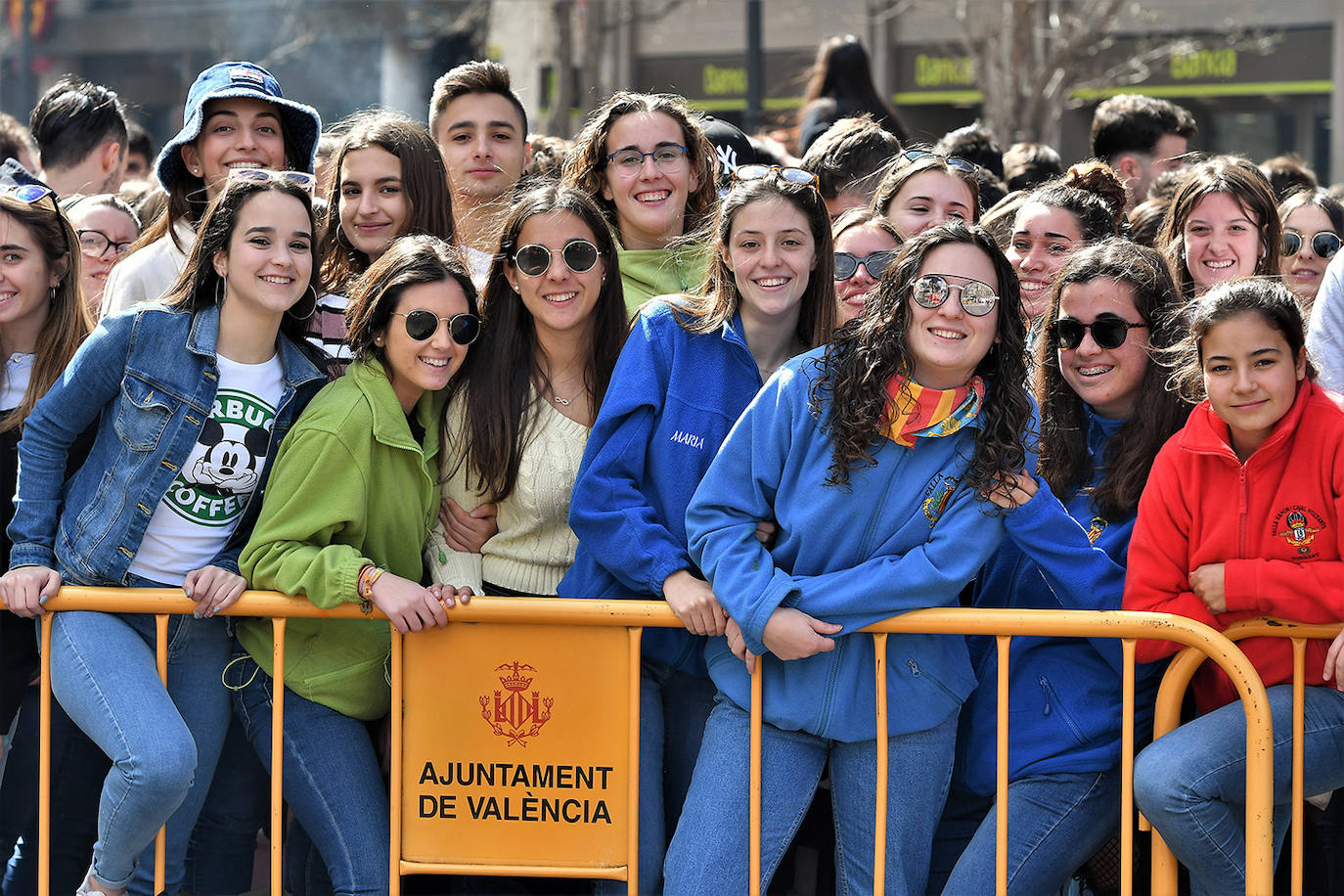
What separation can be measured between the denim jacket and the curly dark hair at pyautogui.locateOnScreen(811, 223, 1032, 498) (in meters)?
1.45

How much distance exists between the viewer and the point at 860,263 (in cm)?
462

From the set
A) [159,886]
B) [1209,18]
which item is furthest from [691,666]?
[1209,18]

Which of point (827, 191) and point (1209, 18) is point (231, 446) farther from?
point (1209, 18)

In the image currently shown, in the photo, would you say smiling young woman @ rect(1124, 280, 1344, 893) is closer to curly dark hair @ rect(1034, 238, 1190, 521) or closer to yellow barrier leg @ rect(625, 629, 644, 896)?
curly dark hair @ rect(1034, 238, 1190, 521)

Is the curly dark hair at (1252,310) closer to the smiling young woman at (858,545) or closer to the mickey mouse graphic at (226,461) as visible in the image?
the smiling young woman at (858,545)

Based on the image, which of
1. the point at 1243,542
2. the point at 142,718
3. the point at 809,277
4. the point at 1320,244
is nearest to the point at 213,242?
the point at 142,718

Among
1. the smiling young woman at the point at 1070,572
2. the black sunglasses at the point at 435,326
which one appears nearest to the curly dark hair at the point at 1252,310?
the smiling young woman at the point at 1070,572

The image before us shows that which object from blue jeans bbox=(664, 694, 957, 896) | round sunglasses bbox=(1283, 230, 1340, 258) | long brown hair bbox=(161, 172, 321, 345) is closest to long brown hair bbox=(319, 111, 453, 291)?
long brown hair bbox=(161, 172, 321, 345)

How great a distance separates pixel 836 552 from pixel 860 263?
129cm

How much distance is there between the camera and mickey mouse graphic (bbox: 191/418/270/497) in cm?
389

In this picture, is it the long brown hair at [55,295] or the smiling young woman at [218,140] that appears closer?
the long brown hair at [55,295]

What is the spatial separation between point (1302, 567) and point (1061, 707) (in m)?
0.69

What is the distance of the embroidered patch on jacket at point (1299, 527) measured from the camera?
364cm

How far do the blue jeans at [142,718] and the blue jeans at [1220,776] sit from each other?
2408mm
